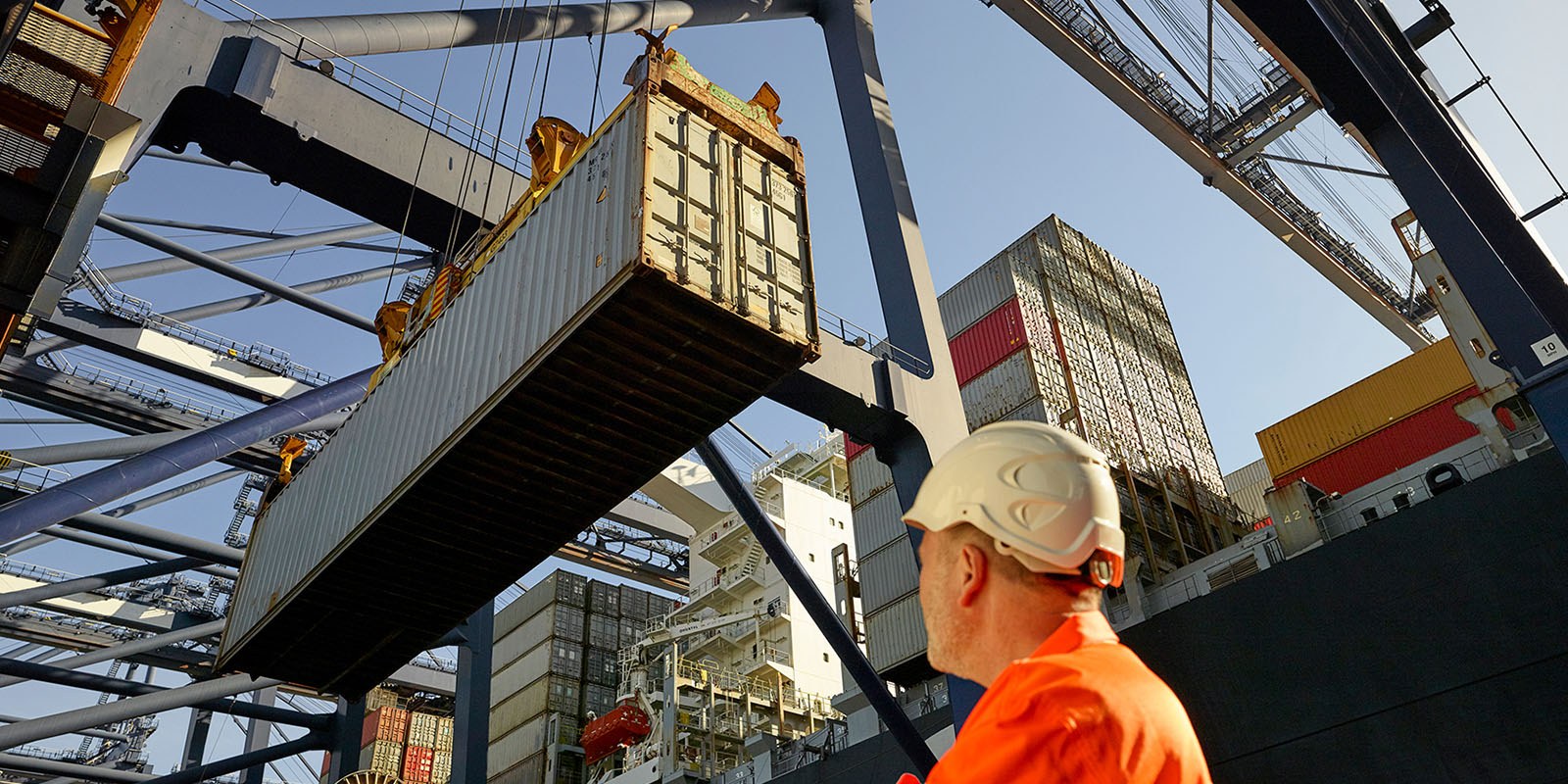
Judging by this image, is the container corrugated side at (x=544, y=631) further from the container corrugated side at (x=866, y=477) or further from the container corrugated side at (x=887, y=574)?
the container corrugated side at (x=887, y=574)

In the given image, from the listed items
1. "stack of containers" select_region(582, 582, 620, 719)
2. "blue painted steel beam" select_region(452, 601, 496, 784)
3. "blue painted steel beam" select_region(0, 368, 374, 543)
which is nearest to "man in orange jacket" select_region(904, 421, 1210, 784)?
"blue painted steel beam" select_region(0, 368, 374, 543)

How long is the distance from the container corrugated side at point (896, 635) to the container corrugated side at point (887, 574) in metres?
0.25

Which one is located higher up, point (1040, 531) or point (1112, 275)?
point (1112, 275)

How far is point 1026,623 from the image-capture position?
1.63m

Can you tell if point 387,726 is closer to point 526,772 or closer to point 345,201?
point 526,772

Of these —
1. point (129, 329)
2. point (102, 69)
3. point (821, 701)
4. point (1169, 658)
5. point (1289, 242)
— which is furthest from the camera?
point (821, 701)

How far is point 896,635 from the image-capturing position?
21312 millimetres

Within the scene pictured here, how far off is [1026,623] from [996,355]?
73.6 ft

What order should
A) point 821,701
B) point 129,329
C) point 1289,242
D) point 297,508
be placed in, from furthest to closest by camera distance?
point 821,701, point 1289,242, point 129,329, point 297,508

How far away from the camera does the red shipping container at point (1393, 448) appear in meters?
19.1

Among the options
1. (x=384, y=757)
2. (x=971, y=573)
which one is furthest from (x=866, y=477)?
(x=971, y=573)

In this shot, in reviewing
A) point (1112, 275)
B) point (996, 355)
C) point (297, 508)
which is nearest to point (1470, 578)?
point (996, 355)

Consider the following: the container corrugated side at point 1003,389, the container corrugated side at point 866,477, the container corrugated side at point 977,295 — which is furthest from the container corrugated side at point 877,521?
the container corrugated side at point 977,295

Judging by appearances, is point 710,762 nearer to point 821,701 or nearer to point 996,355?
point 821,701
